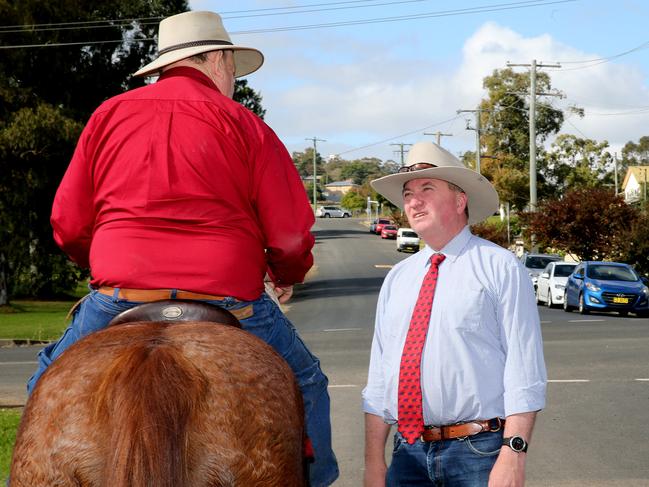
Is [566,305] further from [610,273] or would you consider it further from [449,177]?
[449,177]

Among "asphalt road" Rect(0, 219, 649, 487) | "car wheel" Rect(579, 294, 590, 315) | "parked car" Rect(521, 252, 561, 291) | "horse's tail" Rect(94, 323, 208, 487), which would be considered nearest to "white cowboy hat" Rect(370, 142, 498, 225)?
"horse's tail" Rect(94, 323, 208, 487)

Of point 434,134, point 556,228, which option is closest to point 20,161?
point 556,228

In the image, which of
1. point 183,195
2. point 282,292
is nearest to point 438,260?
point 282,292

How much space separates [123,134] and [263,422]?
1.21 meters

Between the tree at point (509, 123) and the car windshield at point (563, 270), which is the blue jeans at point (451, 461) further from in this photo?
the tree at point (509, 123)

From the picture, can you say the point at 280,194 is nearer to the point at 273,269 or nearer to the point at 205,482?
the point at 273,269

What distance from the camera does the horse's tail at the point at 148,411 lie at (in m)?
2.76

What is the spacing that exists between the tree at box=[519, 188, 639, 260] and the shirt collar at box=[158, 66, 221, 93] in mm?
42118

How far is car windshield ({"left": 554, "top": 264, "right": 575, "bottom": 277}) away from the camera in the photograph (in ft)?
116

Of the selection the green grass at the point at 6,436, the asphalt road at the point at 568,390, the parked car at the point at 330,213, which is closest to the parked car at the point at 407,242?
the asphalt road at the point at 568,390

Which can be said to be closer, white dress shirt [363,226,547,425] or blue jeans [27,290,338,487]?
blue jeans [27,290,338,487]

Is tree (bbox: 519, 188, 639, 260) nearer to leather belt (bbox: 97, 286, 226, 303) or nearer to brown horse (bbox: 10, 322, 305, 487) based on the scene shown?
leather belt (bbox: 97, 286, 226, 303)

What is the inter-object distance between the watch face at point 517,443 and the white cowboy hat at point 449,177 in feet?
3.87

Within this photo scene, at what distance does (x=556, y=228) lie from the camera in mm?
46688
